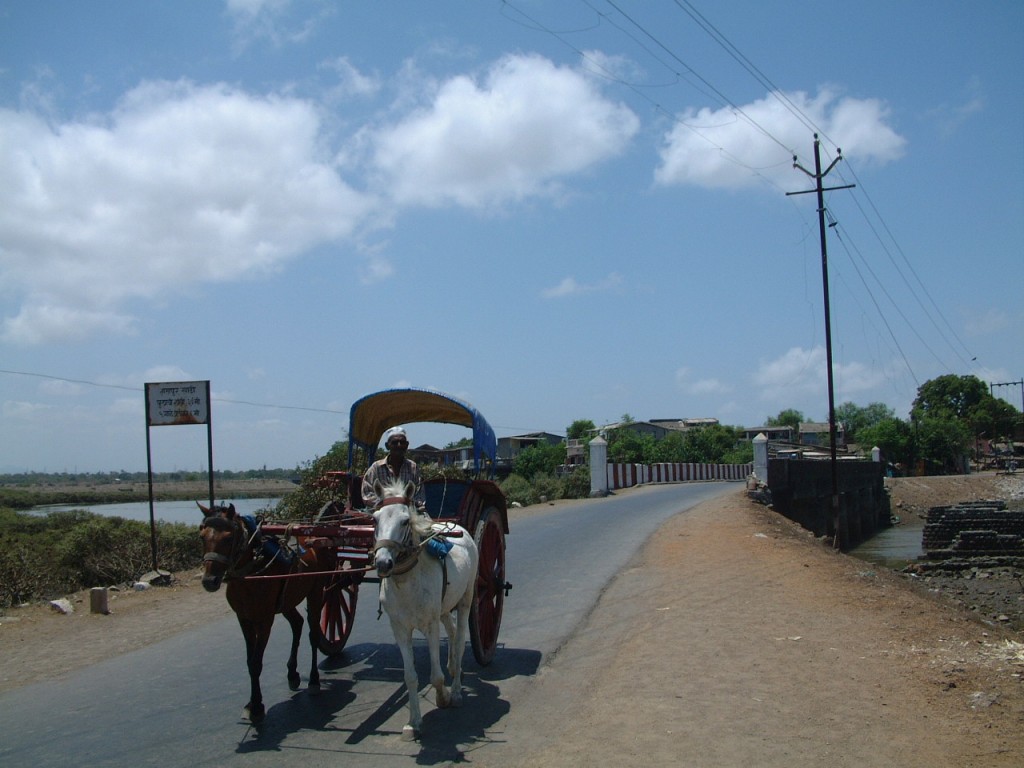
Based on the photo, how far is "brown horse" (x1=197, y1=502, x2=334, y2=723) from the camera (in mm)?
6008

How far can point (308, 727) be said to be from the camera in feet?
21.0

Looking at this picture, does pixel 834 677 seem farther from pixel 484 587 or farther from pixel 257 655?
pixel 257 655

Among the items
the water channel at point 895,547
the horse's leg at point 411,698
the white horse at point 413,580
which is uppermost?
the white horse at point 413,580

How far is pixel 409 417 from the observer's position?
955cm

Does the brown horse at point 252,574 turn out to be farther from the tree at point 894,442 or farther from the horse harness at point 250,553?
the tree at point 894,442

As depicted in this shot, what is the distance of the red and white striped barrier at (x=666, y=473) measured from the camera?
1550 inches

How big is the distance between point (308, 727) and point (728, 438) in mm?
77151

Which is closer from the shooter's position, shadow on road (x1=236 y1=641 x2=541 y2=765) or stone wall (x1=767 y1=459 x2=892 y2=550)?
shadow on road (x1=236 y1=641 x2=541 y2=765)

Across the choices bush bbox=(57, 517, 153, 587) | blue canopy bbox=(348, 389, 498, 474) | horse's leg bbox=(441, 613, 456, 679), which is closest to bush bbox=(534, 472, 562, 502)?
bush bbox=(57, 517, 153, 587)

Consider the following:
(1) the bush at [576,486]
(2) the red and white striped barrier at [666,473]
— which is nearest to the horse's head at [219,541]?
(1) the bush at [576,486]

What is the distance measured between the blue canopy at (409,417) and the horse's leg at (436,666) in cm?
241

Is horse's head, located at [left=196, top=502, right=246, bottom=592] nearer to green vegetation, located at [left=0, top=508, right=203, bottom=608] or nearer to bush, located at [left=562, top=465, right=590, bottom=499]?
green vegetation, located at [left=0, top=508, right=203, bottom=608]

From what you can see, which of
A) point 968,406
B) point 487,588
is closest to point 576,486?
point 487,588

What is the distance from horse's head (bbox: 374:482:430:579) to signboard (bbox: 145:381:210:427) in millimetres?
10093
